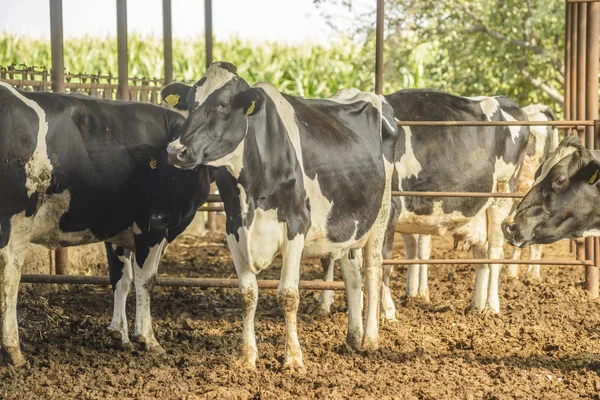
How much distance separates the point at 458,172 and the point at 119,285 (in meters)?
3.18

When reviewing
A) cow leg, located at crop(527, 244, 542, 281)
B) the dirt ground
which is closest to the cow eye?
the dirt ground

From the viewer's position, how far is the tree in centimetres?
1480

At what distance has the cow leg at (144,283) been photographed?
20.5 ft

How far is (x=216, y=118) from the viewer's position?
525 centimetres

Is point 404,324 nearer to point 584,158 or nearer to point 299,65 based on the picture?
point 584,158

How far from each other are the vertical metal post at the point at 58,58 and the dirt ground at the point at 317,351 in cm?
34

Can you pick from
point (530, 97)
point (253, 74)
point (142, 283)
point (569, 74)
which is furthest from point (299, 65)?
point (142, 283)

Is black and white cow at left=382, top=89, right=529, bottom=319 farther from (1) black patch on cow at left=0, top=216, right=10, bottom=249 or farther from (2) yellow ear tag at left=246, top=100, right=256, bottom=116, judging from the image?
(1) black patch on cow at left=0, top=216, right=10, bottom=249

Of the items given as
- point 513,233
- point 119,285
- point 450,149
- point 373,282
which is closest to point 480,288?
point 450,149

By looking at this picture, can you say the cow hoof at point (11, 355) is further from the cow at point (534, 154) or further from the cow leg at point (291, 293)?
the cow at point (534, 154)

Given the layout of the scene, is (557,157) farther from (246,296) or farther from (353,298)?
(246,296)

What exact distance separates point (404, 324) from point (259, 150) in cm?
251

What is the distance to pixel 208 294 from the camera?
853 centimetres

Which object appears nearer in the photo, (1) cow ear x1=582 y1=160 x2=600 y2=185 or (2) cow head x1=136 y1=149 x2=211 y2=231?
(1) cow ear x1=582 y1=160 x2=600 y2=185
